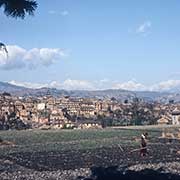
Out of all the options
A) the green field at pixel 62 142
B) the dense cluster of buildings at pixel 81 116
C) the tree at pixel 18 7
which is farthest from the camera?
the dense cluster of buildings at pixel 81 116

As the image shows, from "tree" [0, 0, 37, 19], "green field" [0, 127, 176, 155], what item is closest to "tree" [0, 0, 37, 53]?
"tree" [0, 0, 37, 19]

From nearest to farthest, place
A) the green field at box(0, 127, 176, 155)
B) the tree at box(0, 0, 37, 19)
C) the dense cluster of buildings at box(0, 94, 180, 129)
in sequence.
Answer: the tree at box(0, 0, 37, 19) → the green field at box(0, 127, 176, 155) → the dense cluster of buildings at box(0, 94, 180, 129)

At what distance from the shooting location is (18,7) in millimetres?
5637

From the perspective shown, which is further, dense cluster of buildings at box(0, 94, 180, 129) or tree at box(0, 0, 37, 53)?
dense cluster of buildings at box(0, 94, 180, 129)

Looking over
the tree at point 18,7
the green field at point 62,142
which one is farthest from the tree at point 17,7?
the green field at point 62,142

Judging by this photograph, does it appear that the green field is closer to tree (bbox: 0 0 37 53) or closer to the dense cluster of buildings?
tree (bbox: 0 0 37 53)

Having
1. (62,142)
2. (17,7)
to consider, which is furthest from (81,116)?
(17,7)

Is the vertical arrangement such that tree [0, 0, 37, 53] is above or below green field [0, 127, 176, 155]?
above

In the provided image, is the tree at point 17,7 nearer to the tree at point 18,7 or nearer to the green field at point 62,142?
the tree at point 18,7

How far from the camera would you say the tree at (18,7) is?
5582 mm

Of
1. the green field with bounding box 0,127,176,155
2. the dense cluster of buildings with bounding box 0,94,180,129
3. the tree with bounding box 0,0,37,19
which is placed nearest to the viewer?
the tree with bounding box 0,0,37,19

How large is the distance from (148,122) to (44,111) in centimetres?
3066

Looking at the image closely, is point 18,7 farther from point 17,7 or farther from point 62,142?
point 62,142

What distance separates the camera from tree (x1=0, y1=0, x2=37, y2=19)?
558 centimetres
